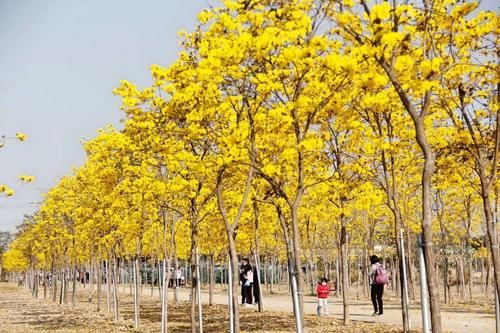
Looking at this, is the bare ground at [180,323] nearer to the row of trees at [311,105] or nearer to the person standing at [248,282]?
the person standing at [248,282]

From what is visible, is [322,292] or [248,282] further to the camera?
[248,282]

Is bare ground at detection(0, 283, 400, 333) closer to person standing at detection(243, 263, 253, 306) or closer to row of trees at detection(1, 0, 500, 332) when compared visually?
person standing at detection(243, 263, 253, 306)

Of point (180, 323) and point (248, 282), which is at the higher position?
point (248, 282)

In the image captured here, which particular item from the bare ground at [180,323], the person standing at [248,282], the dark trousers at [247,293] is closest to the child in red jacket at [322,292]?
the bare ground at [180,323]

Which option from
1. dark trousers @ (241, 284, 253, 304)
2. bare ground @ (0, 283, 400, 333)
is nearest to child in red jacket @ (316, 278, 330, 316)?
bare ground @ (0, 283, 400, 333)

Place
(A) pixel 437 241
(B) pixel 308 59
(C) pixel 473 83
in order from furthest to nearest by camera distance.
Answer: (A) pixel 437 241, (C) pixel 473 83, (B) pixel 308 59

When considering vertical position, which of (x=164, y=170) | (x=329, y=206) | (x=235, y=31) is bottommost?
(x=329, y=206)

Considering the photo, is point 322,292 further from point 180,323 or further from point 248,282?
point 248,282

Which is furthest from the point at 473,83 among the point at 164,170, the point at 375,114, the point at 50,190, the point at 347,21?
the point at 50,190

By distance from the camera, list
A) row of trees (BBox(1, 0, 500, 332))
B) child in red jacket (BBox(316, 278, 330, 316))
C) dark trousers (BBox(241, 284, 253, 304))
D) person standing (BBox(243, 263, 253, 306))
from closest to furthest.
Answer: row of trees (BBox(1, 0, 500, 332)), child in red jacket (BBox(316, 278, 330, 316)), person standing (BBox(243, 263, 253, 306)), dark trousers (BBox(241, 284, 253, 304))

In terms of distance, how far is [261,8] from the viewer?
397 inches

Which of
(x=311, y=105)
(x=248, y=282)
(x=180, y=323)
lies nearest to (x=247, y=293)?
(x=248, y=282)

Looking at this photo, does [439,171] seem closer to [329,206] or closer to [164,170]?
[329,206]

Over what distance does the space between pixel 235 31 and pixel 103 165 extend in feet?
32.5
